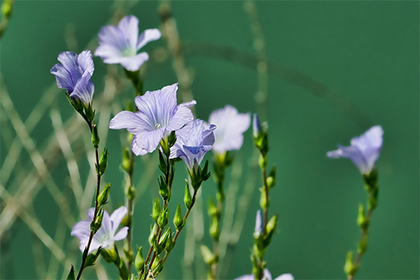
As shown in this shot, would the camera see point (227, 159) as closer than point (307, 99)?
Yes

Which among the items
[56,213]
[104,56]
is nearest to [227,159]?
[104,56]

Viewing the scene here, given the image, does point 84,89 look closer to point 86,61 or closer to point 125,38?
point 86,61

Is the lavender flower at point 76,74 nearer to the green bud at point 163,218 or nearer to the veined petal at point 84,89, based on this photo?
the veined petal at point 84,89

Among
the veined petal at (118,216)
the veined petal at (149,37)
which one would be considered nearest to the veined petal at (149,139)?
the veined petal at (118,216)

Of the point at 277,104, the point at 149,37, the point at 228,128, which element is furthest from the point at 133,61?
the point at 277,104

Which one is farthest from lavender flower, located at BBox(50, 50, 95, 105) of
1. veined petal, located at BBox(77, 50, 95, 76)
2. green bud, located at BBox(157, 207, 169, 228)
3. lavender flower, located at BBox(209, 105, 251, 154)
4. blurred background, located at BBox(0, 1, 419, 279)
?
blurred background, located at BBox(0, 1, 419, 279)

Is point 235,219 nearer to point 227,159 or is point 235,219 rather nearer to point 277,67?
point 277,67

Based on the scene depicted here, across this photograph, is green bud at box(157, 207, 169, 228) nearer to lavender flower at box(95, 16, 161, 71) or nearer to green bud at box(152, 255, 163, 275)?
green bud at box(152, 255, 163, 275)
